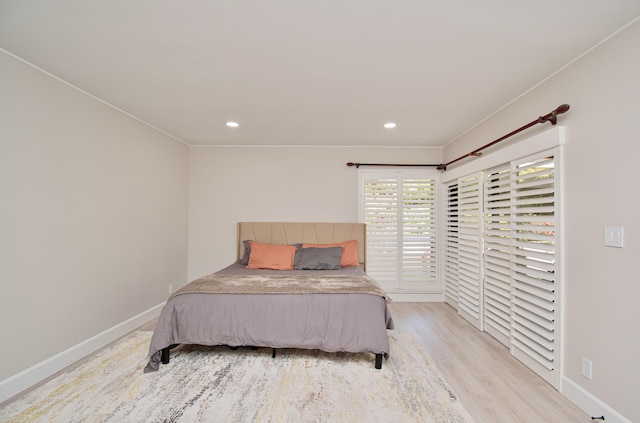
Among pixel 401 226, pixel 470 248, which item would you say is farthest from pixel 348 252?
pixel 470 248

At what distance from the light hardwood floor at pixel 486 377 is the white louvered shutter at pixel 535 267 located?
0.17 metres

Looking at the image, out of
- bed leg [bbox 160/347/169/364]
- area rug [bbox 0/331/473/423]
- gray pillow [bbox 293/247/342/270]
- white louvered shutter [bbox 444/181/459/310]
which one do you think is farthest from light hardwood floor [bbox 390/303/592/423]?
bed leg [bbox 160/347/169/364]

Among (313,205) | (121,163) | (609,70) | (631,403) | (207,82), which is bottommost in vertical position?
(631,403)

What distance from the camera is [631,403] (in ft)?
5.49

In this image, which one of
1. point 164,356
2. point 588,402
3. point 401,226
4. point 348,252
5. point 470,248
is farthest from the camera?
point 401,226

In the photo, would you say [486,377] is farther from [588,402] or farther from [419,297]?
[419,297]

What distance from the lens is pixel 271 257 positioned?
384 cm

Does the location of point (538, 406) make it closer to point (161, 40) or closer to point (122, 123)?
point (161, 40)

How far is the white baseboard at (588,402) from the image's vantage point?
5.79 feet

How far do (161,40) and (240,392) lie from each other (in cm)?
245

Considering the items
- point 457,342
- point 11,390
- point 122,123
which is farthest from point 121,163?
point 457,342

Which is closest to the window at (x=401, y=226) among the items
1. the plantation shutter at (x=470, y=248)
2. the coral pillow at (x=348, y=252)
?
the coral pillow at (x=348, y=252)

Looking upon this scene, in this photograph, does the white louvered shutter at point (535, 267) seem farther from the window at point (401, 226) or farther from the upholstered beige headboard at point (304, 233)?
the upholstered beige headboard at point (304, 233)

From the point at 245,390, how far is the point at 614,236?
8.59ft
